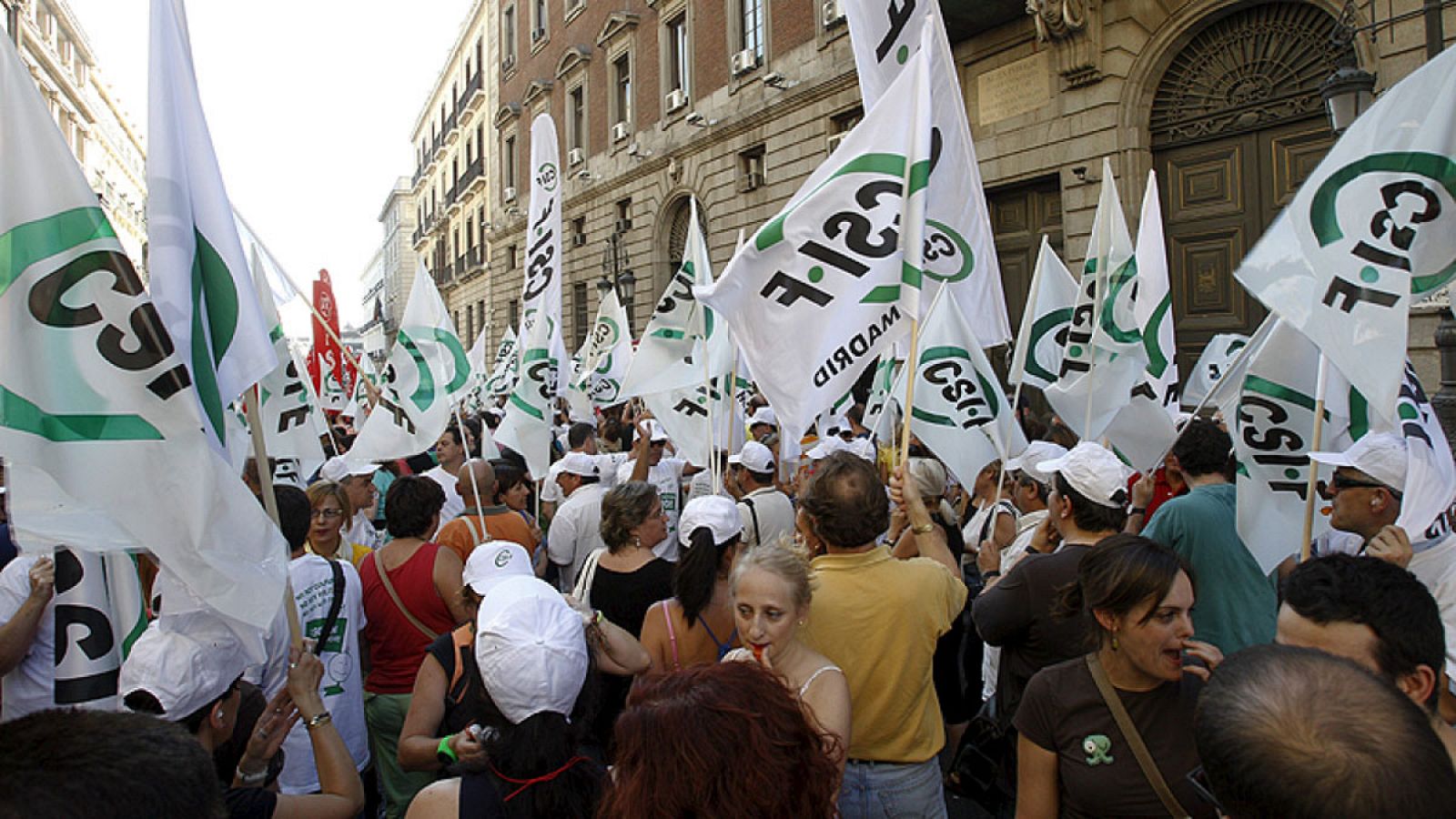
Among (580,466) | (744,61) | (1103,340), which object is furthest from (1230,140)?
(744,61)

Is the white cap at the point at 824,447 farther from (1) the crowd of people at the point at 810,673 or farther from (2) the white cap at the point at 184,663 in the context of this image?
(2) the white cap at the point at 184,663

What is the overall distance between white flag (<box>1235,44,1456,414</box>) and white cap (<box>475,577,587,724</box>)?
227cm

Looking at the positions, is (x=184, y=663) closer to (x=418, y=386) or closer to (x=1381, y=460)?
(x=1381, y=460)

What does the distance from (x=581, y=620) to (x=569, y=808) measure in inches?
17.1

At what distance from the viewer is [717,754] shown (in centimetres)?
158

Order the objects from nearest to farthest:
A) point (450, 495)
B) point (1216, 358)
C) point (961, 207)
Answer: point (961, 207)
point (450, 495)
point (1216, 358)

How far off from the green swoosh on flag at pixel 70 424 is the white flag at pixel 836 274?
6.56 feet

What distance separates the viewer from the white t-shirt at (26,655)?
110 inches

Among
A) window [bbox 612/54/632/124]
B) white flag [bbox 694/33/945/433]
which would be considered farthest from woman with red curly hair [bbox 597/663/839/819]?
window [bbox 612/54/632/124]

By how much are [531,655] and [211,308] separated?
1.46 meters

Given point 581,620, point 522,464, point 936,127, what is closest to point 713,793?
point 581,620

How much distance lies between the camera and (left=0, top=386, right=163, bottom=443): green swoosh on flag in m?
2.18

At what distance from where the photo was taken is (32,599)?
2.71 metres

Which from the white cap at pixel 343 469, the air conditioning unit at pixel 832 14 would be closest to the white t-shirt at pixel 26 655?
the white cap at pixel 343 469
